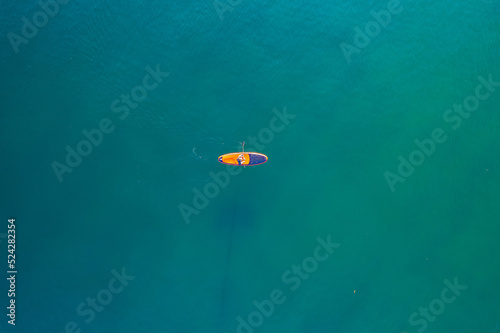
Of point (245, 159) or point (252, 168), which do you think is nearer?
point (245, 159)

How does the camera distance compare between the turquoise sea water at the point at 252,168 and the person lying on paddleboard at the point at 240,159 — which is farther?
the turquoise sea water at the point at 252,168

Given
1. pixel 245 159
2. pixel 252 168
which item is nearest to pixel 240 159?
pixel 245 159

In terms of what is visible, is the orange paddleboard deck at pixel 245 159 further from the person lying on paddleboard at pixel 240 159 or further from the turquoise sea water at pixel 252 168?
the turquoise sea water at pixel 252 168

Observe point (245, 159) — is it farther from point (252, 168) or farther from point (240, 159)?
point (252, 168)

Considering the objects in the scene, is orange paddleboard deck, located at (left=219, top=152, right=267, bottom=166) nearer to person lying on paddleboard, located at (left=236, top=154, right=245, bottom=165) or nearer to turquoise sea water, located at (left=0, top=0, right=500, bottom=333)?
person lying on paddleboard, located at (left=236, top=154, right=245, bottom=165)

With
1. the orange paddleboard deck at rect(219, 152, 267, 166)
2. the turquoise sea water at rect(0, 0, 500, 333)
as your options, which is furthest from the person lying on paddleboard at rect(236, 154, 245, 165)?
the turquoise sea water at rect(0, 0, 500, 333)

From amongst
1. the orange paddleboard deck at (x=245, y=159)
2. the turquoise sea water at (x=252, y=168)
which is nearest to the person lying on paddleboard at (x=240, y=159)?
the orange paddleboard deck at (x=245, y=159)
